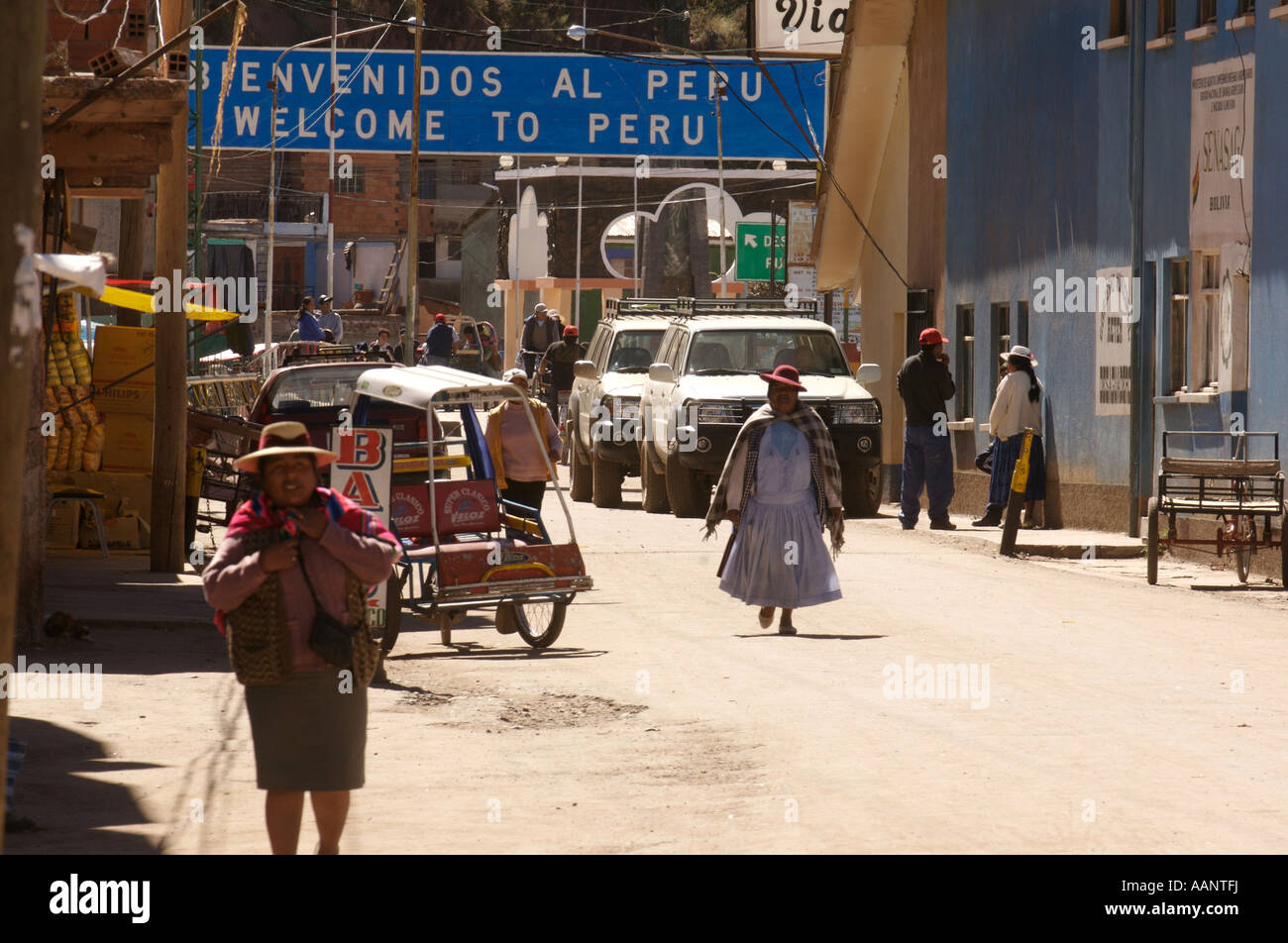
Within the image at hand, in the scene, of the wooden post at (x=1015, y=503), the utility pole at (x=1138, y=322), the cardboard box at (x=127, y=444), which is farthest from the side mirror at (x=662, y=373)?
the cardboard box at (x=127, y=444)

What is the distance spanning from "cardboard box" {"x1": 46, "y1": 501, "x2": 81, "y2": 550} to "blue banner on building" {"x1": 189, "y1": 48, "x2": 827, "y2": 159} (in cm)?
1911

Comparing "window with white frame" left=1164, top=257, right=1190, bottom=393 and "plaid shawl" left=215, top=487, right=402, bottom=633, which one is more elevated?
"window with white frame" left=1164, top=257, right=1190, bottom=393

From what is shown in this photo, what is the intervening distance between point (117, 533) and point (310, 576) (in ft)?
43.7

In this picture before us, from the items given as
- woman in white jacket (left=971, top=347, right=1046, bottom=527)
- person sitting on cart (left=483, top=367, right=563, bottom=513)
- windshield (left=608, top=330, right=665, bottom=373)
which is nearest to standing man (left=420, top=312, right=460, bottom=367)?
windshield (left=608, top=330, right=665, bottom=373)

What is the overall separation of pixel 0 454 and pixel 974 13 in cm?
2373

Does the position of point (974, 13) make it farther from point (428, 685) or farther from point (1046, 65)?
point (428, 685)

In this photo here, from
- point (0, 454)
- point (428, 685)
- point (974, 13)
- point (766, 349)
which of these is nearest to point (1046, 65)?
point (974, 13)

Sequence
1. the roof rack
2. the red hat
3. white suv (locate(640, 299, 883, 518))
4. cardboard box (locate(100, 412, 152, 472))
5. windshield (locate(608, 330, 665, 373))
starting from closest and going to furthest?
1. the red hat
2. cardboard box (locate(100, 412, 152, 472))
3. white suv (locate(640, 299, 883, 518))
4. the roof rack
5. windshield (locate(608, 330, 665, 373))

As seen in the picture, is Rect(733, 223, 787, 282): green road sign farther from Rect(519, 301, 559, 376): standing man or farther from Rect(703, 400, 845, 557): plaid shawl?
Rect(703, 400, 845, 557): plaid shawl

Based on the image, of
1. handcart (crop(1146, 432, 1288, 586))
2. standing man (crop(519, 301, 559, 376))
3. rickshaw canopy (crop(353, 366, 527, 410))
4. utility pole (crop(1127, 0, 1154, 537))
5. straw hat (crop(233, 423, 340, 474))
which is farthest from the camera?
standing man (crop(519, 301, 559, 376))

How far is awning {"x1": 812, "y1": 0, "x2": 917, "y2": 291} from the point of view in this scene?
30.0 m

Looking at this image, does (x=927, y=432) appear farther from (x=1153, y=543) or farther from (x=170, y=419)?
(x=170, y=419)

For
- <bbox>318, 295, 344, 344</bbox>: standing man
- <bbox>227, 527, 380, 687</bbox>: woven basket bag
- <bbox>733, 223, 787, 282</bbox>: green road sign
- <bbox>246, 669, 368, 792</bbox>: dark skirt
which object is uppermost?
<bbox>733, 223, 787, 282</bbox>: green road sign

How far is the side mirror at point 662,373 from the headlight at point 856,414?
1881 millimetres
